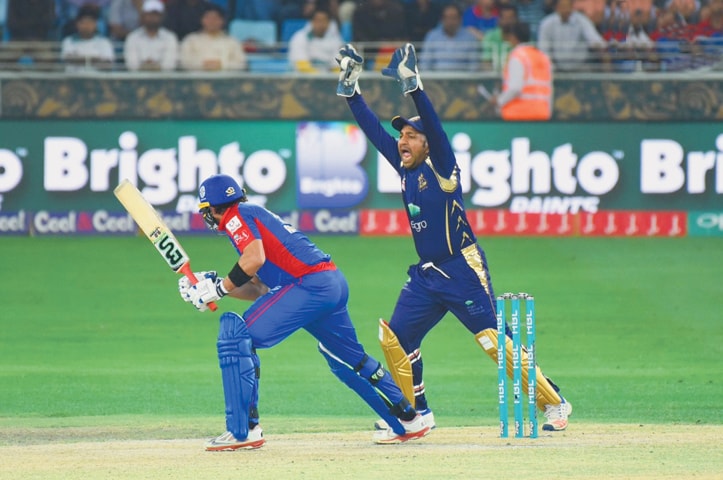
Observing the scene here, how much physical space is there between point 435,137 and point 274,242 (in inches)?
45.0

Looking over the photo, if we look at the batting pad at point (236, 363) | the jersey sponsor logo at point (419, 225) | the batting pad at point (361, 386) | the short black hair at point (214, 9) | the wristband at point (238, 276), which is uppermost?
the short black hair at point (214, 9)

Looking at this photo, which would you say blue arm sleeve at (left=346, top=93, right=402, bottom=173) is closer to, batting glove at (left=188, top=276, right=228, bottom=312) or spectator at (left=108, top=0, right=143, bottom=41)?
batting glove at (left=188, top=276, right=228, bottom=312)

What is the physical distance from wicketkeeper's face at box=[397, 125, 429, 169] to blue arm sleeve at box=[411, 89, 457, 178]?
0.10 m

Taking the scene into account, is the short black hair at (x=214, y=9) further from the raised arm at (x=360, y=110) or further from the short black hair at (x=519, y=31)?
the raised arm at (x=360, y=110)

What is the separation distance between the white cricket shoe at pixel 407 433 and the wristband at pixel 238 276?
136 cm

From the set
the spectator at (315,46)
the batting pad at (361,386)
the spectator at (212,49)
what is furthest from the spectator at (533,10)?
the batting pad at (361,386)

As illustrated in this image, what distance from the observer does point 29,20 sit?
2119 centimetres

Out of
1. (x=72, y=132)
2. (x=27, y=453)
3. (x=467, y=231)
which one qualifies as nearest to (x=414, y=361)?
(x=467, y=231)

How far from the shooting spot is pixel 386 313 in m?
15.0

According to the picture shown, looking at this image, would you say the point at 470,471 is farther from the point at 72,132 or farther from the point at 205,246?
the point at 72,132

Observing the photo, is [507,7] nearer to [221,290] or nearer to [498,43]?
[498,43]

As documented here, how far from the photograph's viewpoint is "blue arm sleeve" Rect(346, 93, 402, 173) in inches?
361

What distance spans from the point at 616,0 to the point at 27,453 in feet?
46.6

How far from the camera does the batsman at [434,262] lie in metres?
8.88
